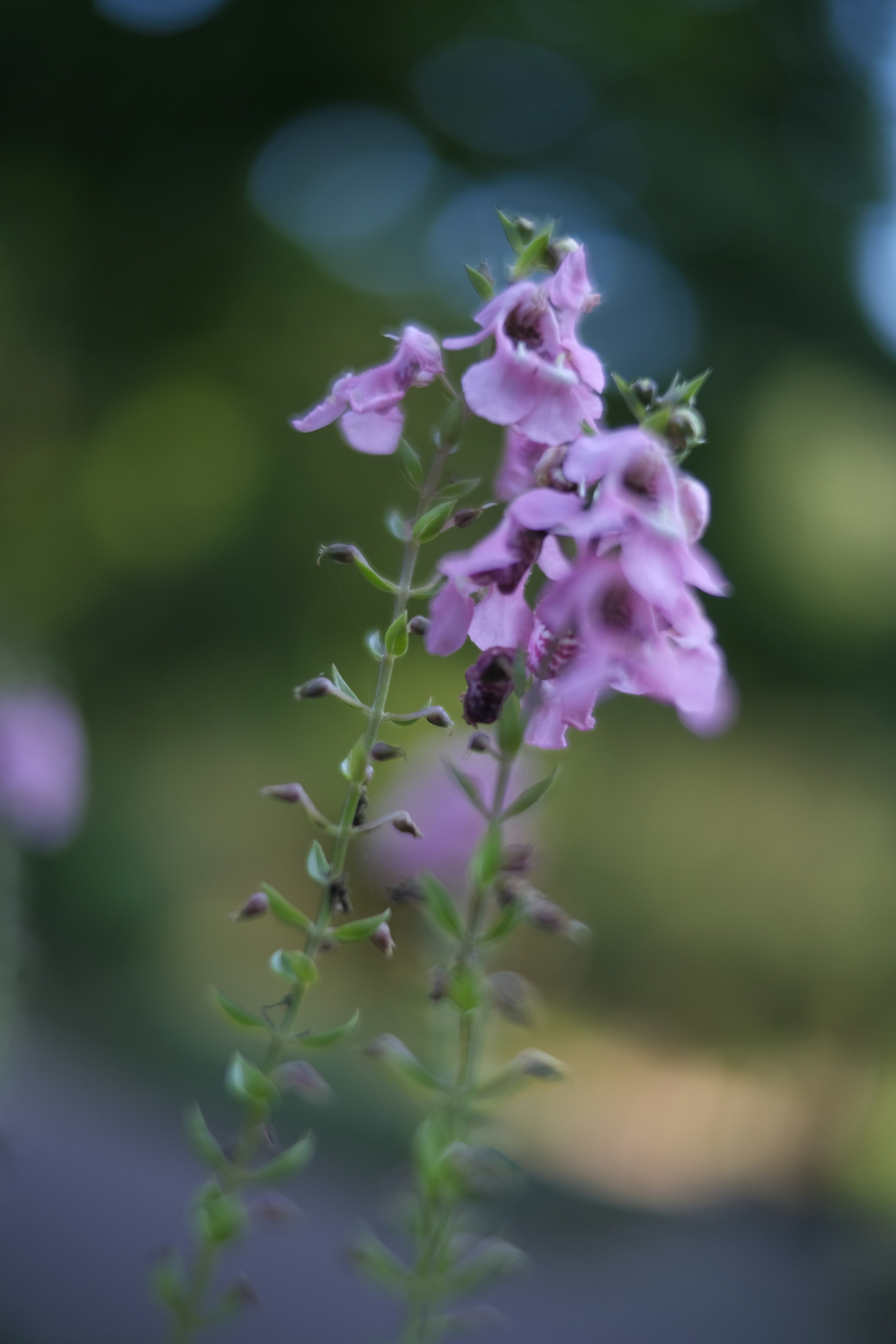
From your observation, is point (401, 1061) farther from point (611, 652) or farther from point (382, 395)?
point (382, 395)

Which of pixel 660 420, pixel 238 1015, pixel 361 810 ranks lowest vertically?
pixel 238 1015

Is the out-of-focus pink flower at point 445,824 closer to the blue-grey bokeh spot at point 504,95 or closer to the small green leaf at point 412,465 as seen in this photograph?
the small green leaf at point 412,465

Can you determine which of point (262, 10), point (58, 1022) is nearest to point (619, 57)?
point (262, 10)

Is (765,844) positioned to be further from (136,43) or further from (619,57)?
(136,43)

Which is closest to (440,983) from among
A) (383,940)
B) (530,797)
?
(383,940)

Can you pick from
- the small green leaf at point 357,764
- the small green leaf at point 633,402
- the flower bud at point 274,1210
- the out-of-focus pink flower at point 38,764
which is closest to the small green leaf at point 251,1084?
the flower bud at point 274,1210

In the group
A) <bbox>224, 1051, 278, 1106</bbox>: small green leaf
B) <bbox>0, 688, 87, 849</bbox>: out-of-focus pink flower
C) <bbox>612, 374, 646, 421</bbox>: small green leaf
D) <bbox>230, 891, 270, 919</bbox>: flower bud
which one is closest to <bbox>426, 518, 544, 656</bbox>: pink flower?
<bbox>612, 374, 646, 421</bbox>: small green leaf
